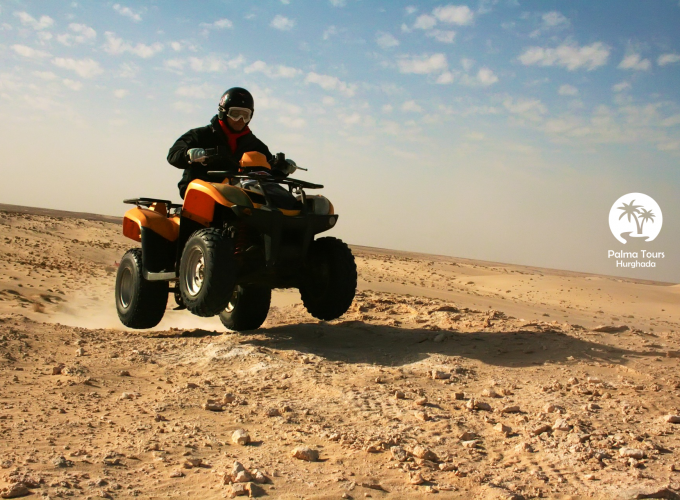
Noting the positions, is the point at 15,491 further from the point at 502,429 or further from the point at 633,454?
the point at 633,454

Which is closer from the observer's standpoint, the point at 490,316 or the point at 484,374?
the point at 484,374

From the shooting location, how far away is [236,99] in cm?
688

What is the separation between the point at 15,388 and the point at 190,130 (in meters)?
3.52

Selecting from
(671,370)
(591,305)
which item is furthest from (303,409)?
(591,305)

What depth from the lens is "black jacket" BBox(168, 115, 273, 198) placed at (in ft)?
22.7

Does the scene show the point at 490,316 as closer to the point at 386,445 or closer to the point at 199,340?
the point at 199,340

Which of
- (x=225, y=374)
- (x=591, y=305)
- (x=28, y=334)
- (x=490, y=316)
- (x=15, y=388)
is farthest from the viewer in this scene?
(x=591, y=305)

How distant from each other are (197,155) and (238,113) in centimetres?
84

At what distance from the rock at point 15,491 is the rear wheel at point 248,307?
4.57 m

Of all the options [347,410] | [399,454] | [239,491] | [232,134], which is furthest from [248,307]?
[239,491]

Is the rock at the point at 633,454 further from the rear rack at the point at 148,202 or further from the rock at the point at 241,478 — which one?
the rear rack at the point at 148,202

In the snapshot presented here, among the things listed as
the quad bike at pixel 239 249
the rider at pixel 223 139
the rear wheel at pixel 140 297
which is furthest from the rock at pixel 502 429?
the rear wheel at pixel 140 297

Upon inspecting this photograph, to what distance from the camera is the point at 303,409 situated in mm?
4242

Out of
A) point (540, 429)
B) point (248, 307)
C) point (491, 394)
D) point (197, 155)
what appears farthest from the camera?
point (248, 307)
